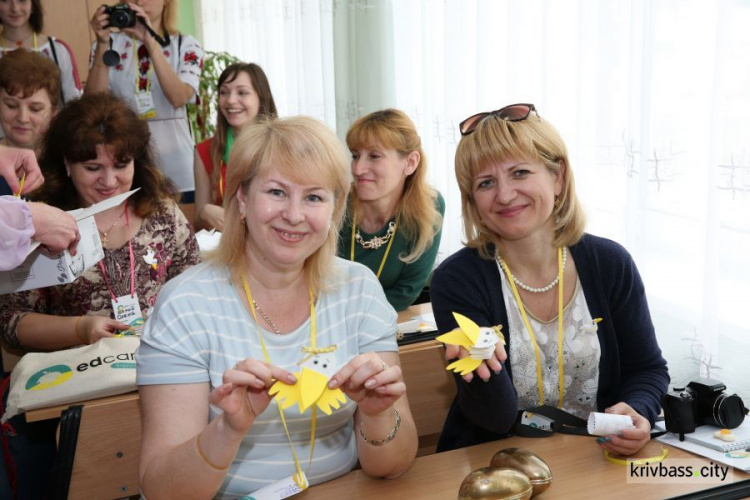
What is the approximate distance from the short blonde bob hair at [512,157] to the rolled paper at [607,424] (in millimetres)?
551

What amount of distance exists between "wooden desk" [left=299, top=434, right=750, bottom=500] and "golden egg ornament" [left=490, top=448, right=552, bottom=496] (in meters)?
0.03

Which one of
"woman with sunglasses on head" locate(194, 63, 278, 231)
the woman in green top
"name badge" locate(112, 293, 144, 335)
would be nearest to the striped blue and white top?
"name badge" locate(112, 293, 144, 335)

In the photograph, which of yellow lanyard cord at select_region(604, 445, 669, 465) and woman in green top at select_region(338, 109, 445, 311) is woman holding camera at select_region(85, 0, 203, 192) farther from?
yellow lanyard cord at select_region(604, 445, 669, 465)

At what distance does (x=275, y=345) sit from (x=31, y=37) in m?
3.04

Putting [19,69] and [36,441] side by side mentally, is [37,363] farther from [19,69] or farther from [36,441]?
Answer: [19,69]

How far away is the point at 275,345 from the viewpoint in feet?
5.53

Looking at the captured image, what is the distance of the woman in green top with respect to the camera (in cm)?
311

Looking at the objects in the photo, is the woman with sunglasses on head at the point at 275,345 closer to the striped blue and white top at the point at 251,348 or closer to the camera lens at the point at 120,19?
the striped blue and white top at the point at 251,348

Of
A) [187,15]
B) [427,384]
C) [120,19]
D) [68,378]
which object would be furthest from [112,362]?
[187,15]

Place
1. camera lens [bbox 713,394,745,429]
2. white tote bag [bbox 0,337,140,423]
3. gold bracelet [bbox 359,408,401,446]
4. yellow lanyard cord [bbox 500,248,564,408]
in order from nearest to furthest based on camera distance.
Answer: gold bracelet [bbox 359,408,401,446]
camera lens [bbox 713,394,745,429]
yellow lanyard cord [bbox 500,248,564,408]
white tote bag [bbox 0,337,140,423]

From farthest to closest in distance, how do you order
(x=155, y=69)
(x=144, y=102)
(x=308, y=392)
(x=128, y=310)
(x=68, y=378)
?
1. (x=144, y=102)
2. (x=155, y=69)
3. (x=128, y=310)
4. (x=68, y=378)
5. (x=308, y=392)

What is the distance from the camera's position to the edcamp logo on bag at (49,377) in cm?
206

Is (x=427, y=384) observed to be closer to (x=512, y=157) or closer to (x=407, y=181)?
(x=512, y=157)

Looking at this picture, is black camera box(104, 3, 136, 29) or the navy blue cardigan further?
black camera box(104, 3, 136, 29)
